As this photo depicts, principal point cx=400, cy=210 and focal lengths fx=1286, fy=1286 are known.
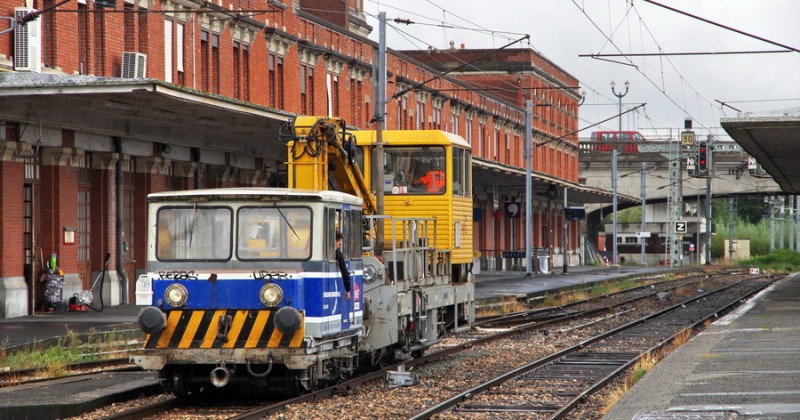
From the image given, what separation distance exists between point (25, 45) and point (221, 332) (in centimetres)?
1451

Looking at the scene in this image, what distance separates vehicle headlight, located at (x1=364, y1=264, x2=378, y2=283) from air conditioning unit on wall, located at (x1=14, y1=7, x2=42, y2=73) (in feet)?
41.6

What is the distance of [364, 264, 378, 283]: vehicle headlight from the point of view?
16.5 m

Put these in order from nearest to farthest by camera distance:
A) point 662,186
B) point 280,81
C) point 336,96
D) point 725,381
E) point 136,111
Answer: point 725,381 → point 136,111 → point 280,81 → point 336,96 → point 662,186

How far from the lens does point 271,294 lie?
13.9 meters

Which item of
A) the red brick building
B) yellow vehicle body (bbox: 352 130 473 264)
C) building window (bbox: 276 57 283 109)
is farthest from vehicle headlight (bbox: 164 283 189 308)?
building window (bbox: 276 57 283 109)

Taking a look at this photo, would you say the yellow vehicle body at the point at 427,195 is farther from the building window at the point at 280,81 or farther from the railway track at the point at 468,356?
the building window at the point at 280,81

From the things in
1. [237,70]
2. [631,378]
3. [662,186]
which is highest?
[237,70]

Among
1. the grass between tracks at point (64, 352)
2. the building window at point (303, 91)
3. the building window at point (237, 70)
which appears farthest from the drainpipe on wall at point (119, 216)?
the building window at point (303, 91)

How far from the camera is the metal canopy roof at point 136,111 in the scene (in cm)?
2300

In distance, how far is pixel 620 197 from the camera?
84.5 meters

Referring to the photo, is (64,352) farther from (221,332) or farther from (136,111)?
(136,111)

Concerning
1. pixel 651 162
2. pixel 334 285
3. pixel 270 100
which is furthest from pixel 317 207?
pixel 651 162

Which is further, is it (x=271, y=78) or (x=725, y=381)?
(x=271, y=78)

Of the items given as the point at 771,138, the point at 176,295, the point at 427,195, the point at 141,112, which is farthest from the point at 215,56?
the point at 176,295
